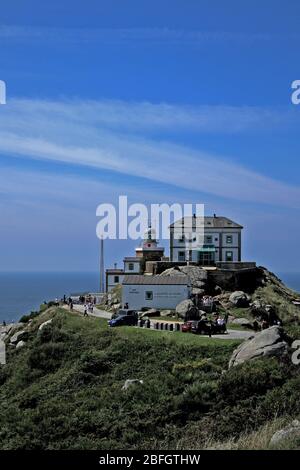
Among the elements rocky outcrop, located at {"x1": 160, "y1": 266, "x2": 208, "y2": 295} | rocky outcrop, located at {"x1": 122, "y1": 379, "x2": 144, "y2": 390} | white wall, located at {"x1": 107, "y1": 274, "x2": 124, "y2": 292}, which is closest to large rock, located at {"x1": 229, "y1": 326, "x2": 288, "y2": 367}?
rocky outcrop, located at {"x1": 122, "y1": 379, "x2": 144, "y2": 390}

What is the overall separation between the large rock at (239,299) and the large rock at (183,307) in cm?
494

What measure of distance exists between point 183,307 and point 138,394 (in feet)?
62.2

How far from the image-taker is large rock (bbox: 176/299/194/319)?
44.5 meters

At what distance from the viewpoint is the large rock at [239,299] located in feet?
162

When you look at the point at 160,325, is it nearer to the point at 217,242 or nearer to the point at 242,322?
the point at 242,322

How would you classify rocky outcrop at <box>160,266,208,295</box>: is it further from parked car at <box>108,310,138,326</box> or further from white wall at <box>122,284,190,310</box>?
parked car at <box>108,310,138,326</box>

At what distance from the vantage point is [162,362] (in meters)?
31.8

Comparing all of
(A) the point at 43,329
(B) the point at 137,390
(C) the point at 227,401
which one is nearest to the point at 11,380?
(A) the point at 43,329

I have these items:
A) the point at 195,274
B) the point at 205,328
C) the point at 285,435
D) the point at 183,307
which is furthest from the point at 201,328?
the point at 285,435

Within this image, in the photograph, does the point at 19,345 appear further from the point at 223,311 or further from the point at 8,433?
the point at 8,433

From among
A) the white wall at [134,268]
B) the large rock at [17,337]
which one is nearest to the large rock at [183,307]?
the large rock at [17,337]

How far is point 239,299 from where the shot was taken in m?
49.5

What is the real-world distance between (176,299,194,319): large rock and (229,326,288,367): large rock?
45.4ft
